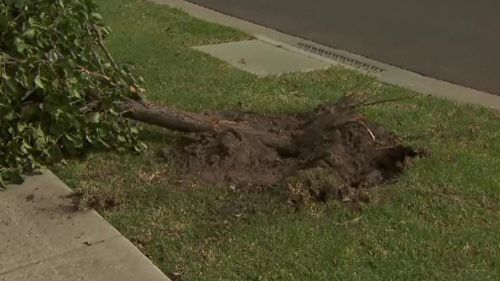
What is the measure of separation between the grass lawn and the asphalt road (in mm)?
1739

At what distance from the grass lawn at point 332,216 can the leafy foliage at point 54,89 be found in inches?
7.2

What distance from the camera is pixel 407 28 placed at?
966 centimetres

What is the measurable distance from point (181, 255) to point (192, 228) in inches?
11.5

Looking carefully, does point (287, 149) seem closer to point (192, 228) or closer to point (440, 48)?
point (192, 228)

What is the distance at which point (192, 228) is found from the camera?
440 centimetres

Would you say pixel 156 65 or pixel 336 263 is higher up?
pixel 336 263

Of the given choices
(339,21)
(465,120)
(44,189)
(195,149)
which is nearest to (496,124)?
(465,120)

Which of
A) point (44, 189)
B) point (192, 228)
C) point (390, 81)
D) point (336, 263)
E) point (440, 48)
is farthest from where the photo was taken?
point (440, 48)

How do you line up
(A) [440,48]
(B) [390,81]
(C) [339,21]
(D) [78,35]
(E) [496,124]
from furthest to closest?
1. (C) [339,21]
2. (A) [440,48]
3. (B) [390,81]
4. (E) [496,124]
5. (D) [78,35]

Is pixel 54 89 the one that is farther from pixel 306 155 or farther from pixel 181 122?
pixel 306 155

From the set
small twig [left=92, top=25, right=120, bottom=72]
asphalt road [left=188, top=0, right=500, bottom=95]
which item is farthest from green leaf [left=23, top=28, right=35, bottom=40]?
asphalt road [left=188, top=0, right=500, bottom=95]

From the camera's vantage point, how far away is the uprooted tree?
4.98 metres

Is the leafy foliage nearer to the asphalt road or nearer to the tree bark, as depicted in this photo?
the tree bark

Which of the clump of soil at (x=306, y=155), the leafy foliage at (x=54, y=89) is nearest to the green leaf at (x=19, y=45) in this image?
the leafy foliage at (x=54, y=89)
